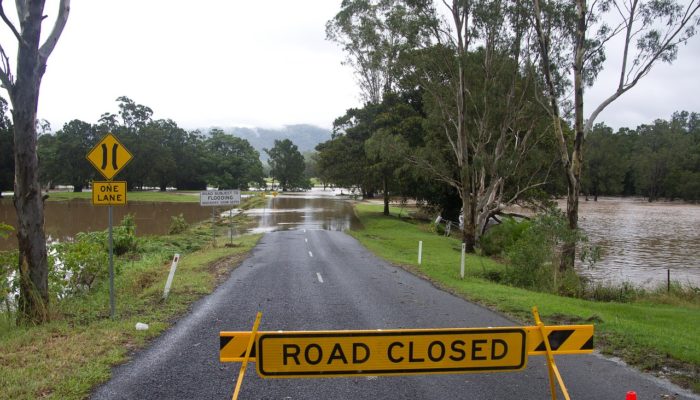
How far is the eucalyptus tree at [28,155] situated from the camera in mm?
7996

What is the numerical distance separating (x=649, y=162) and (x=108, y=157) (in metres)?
111

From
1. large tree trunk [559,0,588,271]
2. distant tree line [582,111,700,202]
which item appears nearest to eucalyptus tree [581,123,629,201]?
distant tree line [582,111,700,202]

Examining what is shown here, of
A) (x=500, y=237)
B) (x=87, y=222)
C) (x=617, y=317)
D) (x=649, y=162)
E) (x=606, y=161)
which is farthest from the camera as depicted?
(x=606, y=161)

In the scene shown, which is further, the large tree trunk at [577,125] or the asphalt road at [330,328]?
the large tree trunk at [577,125]

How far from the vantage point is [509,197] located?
1286 inches

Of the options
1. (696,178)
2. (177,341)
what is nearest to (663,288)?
(177,341)

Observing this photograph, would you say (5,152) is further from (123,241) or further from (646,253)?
(646,253)

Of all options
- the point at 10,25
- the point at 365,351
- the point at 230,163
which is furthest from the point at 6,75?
the point at 230,163

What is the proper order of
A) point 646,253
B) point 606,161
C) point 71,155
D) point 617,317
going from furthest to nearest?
point 606,161 < point 71,155 < point 646,253 < point 617,317

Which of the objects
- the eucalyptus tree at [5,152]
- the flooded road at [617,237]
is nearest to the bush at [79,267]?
the flooded road at [617,237]

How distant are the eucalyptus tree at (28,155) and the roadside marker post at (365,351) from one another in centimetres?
585

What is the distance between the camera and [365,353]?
13.4 feet

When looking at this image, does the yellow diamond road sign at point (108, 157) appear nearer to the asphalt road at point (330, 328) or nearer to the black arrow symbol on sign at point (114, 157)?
the black arrow symbol on sign at point (114, 157)

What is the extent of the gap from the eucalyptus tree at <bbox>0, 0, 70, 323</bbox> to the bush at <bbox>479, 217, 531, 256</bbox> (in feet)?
66.5
